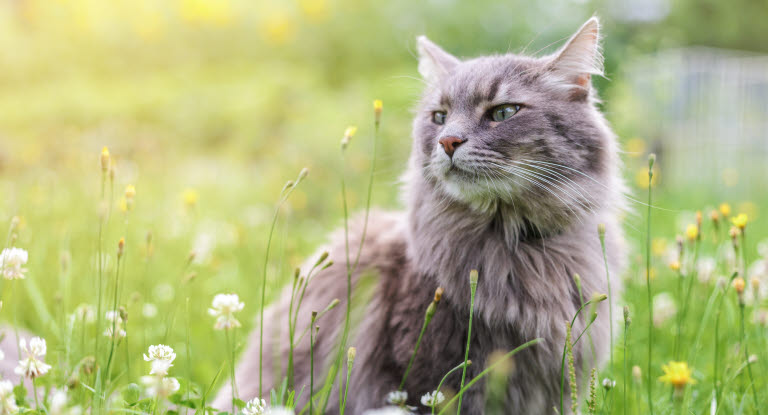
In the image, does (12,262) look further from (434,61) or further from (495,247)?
(434,61)

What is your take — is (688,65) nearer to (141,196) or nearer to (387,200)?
(387,200)

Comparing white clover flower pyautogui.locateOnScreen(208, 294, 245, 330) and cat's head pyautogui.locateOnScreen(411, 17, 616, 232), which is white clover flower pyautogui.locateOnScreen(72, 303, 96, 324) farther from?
cat's head pyautogui.locateOnScreen(411, 17, 616, 232)

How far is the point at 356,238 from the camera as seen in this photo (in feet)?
6.93

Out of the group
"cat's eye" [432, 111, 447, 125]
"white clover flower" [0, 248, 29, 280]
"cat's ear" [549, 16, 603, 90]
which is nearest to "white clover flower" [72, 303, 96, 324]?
"white clover flower" [0, 248, 29, 280]

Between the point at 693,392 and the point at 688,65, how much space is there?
7.96m

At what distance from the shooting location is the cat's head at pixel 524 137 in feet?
5.68

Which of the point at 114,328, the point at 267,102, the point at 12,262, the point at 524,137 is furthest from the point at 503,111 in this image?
the point at 267,102

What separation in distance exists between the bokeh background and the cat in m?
1.87

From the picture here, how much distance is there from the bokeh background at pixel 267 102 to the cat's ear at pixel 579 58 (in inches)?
91.3

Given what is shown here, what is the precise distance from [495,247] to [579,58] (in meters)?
0.69

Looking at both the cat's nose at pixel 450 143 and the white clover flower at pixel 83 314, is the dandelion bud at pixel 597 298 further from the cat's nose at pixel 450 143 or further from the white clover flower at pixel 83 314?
the white clover flower at pixel 83 314

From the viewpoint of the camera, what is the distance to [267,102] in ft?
25.6

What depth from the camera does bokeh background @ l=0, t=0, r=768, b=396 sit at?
15.8 feet

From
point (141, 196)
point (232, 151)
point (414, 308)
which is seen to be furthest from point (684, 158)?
point (414, 308)
